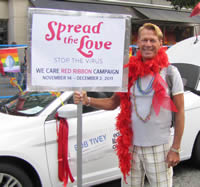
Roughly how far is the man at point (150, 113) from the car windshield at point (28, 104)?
1015 mm

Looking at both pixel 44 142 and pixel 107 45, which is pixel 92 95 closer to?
pixel 44 142

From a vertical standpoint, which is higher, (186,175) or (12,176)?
(12,176)

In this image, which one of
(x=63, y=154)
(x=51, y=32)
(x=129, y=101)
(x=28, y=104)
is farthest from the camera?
(x=28, y=104)

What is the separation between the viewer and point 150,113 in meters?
2.14

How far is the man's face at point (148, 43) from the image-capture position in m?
2.14

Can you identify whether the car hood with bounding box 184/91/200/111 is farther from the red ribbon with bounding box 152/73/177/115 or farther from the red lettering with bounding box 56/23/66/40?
the red lettering with bounding box 56/23/66/40

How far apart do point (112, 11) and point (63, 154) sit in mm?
12644

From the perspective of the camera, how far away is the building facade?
13.0 meters

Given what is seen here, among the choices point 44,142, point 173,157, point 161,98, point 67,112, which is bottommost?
point 44,142

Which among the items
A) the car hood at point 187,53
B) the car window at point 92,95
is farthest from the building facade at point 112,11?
the car window at point 92,95

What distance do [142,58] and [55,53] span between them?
28.1 inches

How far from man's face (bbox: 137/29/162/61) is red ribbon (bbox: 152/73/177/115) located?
0.71ft

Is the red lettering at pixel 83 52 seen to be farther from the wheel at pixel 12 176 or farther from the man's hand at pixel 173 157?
the wheel at pixel 12 176

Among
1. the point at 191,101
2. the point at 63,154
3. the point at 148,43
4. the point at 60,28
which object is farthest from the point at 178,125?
the point at 191,101
